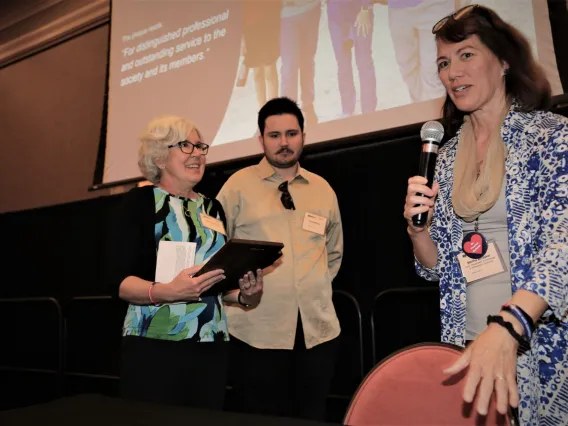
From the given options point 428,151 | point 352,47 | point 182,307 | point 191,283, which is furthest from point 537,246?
point 352,47

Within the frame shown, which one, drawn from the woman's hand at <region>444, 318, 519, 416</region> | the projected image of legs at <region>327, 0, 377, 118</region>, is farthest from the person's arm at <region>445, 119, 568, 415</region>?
the projected image of legs at <region>327, 0, 377, 118</region>

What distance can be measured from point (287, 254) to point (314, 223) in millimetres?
203

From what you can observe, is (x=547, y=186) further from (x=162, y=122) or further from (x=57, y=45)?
(x=57, y=45)

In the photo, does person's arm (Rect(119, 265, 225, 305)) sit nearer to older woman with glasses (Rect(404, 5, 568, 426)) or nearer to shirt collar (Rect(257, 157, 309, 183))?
older woman with glasses (Rect(404, 5, 568, 426))

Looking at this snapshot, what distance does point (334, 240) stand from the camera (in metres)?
2.78

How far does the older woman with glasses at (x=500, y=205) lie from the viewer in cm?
120

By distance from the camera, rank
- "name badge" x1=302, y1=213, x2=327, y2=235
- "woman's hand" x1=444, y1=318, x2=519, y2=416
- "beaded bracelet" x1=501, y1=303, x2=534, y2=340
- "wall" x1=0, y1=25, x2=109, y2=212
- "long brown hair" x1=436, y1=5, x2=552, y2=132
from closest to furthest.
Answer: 1. "woman's hand" x1=444, y1=318, x2=519, y2=416
2. "beaded bracelet" x1=501, y1=303, x2=534, y2=340
3. "long brown hair" x1=436, y1=5, x2=552, y2=132
4. "name badge" x1=302, y1=213, x2=327, y2=235
5. "wall" x1=0, y1=25, x2=109, y2=212

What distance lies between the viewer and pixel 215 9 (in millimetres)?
3754

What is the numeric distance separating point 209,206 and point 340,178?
122 cm

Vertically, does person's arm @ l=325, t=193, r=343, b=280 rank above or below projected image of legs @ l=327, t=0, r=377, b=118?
below

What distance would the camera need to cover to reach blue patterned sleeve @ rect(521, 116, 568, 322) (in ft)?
3.29

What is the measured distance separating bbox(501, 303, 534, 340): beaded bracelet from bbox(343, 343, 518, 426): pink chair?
11 centimetres

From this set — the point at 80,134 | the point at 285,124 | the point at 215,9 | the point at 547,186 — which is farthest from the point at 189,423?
the point at 80,134

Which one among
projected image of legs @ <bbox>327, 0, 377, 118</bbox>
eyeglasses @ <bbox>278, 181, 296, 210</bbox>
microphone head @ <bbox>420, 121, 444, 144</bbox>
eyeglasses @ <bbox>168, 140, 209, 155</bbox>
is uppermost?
projected image of legs @ <bbox>327, 0, 377, 118</bbox>
